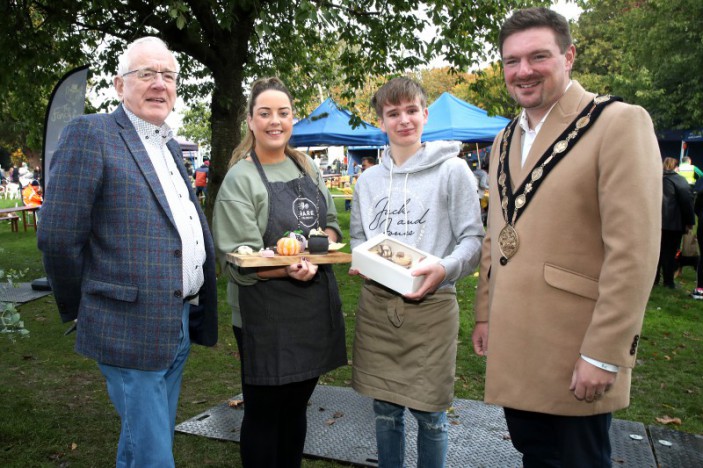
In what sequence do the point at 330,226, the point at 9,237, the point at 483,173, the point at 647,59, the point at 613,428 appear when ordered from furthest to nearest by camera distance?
the point at 647,59
the point at 9,237
the point at 483,173
the point at 613,428
the point at 330,226

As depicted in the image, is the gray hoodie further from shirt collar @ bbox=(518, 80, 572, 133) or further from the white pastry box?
shirt collar @ bbox=(518, 80, 572, 133)

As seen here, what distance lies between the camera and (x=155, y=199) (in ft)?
7.18

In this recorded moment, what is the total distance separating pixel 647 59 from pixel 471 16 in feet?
73.6

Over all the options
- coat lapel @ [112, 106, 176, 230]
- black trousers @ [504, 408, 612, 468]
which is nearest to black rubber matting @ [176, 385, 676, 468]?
black trousers @ [504, 408, 612, 468]

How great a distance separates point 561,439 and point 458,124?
12.2m

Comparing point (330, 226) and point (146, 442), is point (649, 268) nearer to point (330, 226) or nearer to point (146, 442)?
point (330, 226)

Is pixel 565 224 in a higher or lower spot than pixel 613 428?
higher

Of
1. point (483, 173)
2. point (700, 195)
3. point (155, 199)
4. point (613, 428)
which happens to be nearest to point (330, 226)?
point (155, 199)

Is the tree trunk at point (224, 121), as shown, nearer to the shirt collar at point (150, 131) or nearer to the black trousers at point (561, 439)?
the shirt collar at point (150, 131)

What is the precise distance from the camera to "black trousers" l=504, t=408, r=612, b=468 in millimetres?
1964

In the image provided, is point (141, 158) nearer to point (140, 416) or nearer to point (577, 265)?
point (140, 416)

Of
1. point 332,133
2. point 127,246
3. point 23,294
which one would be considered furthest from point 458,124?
point 127,246

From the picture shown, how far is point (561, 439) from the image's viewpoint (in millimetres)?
2018

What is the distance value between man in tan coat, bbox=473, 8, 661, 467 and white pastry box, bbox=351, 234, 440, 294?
34cm
